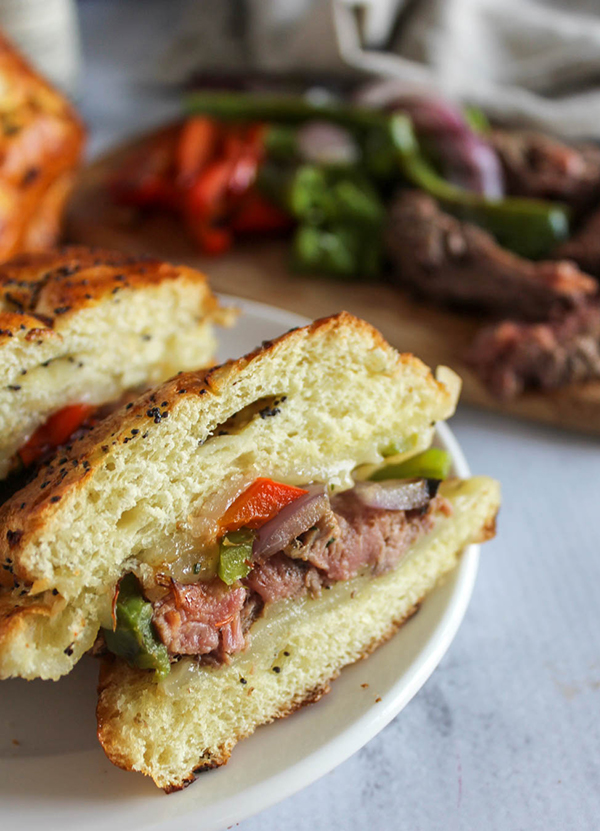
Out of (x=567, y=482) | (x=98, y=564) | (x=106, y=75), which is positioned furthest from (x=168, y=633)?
(x=106, y=75)

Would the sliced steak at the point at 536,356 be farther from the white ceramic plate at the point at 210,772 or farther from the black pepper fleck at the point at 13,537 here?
the black pepper fleck at the point at 13,537

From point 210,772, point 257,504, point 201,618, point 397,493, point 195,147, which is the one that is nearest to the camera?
point 210,772

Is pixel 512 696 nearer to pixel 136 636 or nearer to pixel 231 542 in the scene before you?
pixel 231 542

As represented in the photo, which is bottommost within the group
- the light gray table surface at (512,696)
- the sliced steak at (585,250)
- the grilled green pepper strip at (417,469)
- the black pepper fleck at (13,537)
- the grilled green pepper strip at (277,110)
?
the light gray table surface at (512,696)

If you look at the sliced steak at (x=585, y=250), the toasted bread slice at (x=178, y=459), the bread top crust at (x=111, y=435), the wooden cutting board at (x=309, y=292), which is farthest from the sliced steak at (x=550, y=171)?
the bread top crust at (x=111, y=435)

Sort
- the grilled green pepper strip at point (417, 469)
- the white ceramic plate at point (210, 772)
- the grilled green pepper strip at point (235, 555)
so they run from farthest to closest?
1. the grilled green pepper strip at point (417, 469)
2. the grilled green pepper strip at point (235, 555)
3. the white ceramic plate at point (210, 772)

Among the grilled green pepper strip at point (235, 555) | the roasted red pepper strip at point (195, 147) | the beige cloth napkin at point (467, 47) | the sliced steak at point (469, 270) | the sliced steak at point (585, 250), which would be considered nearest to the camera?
the grilled green pepper strip at point (235, 555)

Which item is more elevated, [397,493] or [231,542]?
[231,542]

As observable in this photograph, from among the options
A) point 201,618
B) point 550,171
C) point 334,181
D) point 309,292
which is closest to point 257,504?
point 201,618
